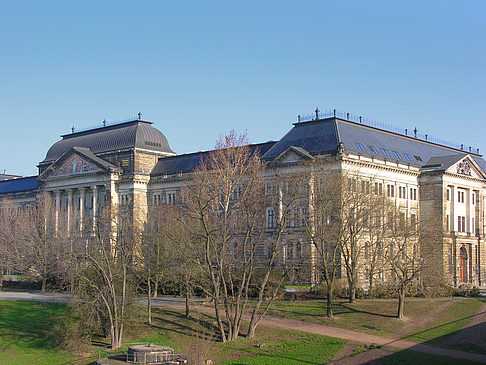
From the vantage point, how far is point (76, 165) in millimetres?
106938

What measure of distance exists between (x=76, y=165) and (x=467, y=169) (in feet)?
206

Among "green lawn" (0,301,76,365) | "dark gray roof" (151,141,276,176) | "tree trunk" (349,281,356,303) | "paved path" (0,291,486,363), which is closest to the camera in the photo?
"paved path" (0,291,486,363)

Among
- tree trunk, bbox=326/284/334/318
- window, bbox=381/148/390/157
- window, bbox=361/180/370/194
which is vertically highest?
window, bbox=381/148/390/157

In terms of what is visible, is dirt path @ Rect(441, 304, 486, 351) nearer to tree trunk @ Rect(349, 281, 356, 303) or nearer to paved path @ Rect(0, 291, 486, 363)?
paved path @ Rect(0, 291, 486, 363)

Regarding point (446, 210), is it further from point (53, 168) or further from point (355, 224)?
point (53, 168)

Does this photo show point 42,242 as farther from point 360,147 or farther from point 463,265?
point 463,265

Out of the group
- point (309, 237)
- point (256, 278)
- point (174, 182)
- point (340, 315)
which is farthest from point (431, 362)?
point (174, 182)

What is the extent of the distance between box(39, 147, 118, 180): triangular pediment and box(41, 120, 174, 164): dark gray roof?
2.82 metres

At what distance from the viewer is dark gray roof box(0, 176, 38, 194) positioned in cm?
12626

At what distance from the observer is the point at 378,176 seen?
261ft

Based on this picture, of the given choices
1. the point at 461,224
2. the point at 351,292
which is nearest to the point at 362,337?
the point at 351,292

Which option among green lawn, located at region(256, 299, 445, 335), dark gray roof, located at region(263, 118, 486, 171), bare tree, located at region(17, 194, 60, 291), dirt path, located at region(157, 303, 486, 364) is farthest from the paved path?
dark gray roof, located at region(263, 118, 486, 171)

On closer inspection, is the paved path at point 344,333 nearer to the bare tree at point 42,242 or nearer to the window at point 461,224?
the bare tree at point 42,242

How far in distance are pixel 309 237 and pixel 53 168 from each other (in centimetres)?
6723
